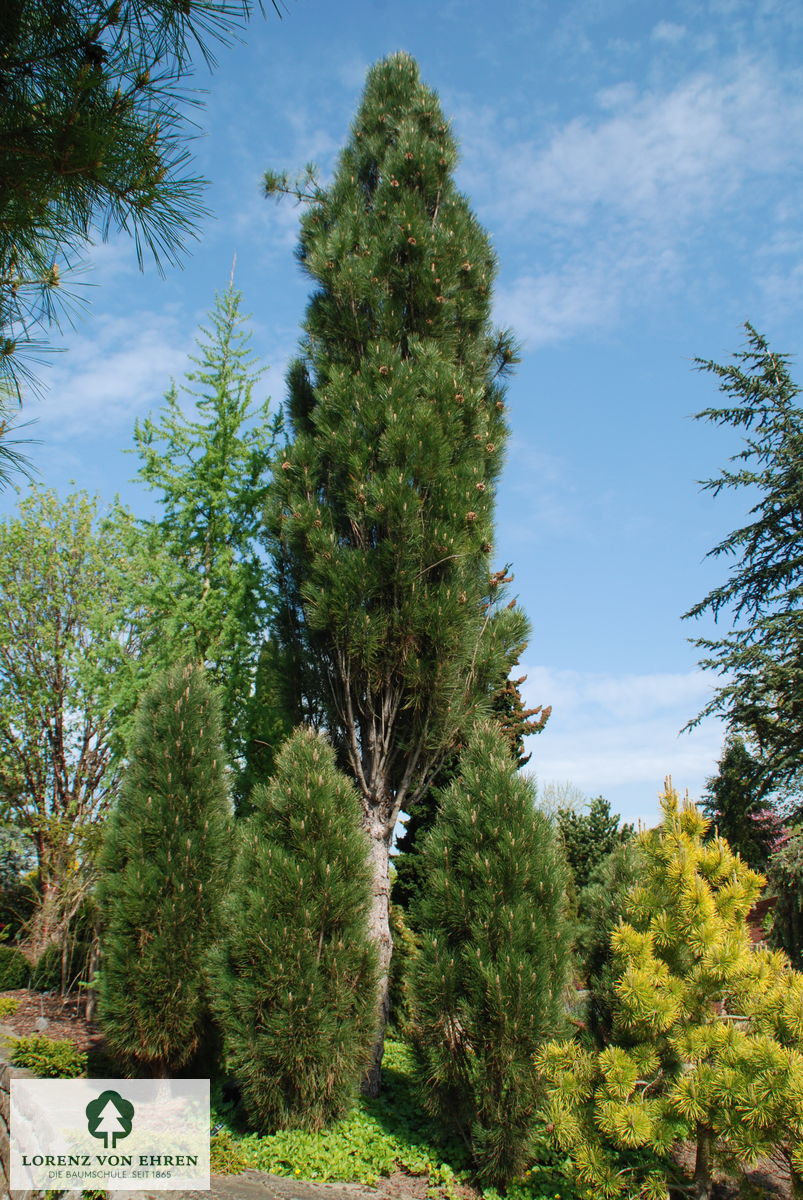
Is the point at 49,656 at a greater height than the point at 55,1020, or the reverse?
the point at 49,656

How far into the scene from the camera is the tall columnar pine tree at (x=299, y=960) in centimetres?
484

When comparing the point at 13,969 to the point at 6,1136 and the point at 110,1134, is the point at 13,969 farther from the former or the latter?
the point at 6,1136

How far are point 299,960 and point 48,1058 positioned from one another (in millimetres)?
3289

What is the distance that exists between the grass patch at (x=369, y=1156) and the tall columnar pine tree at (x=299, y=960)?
0.49ft

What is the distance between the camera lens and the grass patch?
4469mm

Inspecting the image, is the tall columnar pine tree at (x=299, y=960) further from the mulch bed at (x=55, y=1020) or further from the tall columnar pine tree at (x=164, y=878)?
the mulch bed at (x=55, y=1020)

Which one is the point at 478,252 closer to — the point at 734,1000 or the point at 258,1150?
the point at 734,1000

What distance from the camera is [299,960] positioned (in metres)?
4.90

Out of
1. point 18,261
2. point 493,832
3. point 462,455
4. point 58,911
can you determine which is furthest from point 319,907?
point 58,911

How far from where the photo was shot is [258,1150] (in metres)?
4.79

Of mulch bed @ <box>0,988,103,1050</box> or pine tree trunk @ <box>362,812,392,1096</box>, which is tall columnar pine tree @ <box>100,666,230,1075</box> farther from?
mulch bed @ <box>0,988,103,1050</box>

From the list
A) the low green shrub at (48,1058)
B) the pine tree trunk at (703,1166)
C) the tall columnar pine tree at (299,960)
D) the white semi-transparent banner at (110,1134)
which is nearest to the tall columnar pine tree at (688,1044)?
the pine tree trunk at (703,1166)

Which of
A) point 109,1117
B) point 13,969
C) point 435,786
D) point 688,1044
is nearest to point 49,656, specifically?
point 13,969

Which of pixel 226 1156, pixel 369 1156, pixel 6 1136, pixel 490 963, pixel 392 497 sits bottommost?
pixel 369 1156
